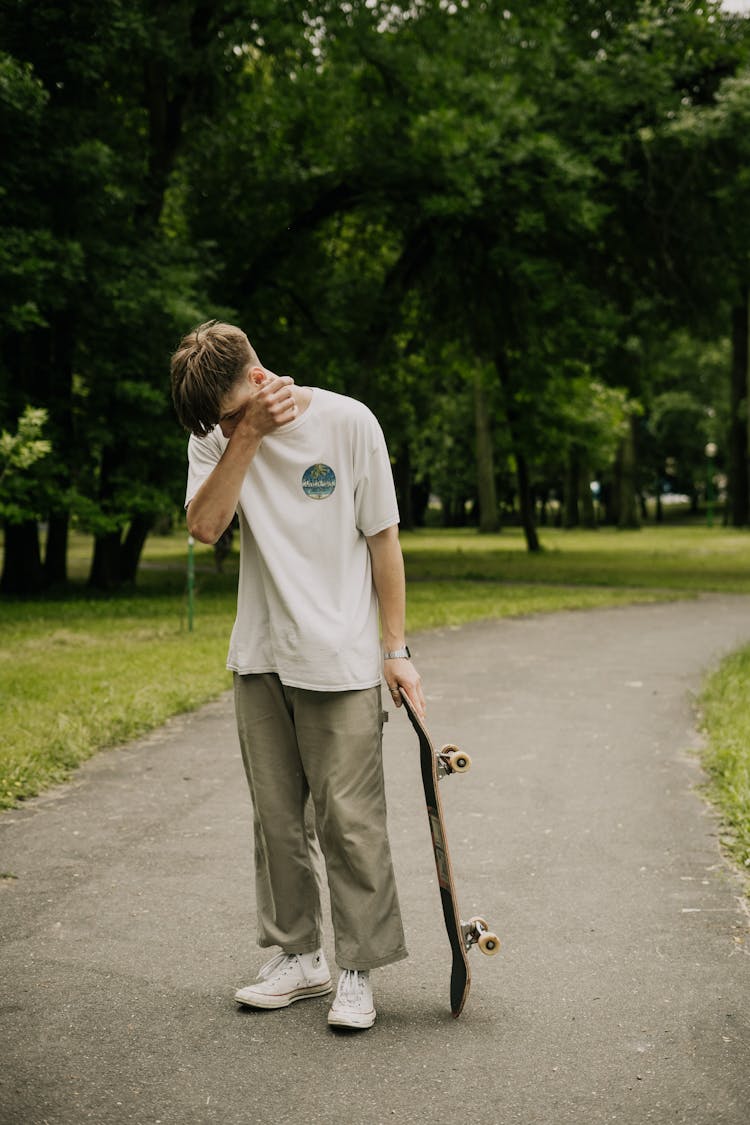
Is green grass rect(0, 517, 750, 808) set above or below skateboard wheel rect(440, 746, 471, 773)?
below

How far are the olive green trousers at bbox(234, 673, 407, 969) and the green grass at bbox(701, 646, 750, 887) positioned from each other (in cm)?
207

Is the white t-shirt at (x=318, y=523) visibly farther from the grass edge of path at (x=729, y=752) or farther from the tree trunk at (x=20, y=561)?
the tree trunk at (x=20, y=561)

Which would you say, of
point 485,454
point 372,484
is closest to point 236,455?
point 372,484

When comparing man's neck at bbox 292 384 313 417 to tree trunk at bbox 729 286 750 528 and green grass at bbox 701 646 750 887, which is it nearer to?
green grass at bbox 701 646 750 887

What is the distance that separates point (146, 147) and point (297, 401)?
16813 mm

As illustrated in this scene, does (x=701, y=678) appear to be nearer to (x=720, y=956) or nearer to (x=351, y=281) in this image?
(x=720, y=956)

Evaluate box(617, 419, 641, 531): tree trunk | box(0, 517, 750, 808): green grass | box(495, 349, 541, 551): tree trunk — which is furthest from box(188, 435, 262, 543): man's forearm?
box(617, 419, 641, 531): tree trunk

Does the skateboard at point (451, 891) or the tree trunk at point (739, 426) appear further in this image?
the tree trunk at point (739, 426)

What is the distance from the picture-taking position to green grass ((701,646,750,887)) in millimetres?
5500

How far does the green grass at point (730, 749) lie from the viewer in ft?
18.0

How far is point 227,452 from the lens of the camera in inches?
132

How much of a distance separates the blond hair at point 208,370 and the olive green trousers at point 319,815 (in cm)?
81

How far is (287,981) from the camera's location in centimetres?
364

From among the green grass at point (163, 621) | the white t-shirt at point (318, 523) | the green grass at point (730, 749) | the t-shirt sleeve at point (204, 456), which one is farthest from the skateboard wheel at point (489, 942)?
the green grass at point (163, 621)
